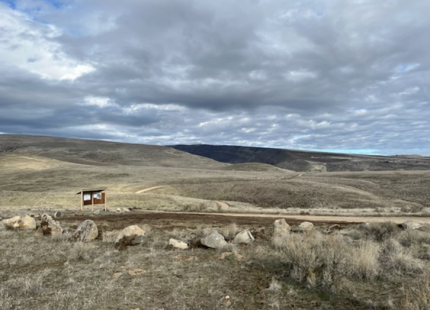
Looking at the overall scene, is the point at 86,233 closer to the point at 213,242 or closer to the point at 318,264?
the point at 213,242

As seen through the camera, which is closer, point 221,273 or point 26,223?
point 221,273

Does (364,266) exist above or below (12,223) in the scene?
above

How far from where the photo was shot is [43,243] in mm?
13125

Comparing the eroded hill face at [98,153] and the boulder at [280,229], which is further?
the eroded hill face at [98,153]

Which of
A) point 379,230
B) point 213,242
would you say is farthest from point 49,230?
point 379,230

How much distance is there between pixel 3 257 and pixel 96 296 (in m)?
5.97

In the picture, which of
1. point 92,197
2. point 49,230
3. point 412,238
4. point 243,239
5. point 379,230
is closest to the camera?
point 412,238

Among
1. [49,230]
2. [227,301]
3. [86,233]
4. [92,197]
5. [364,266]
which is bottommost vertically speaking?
[92,197]

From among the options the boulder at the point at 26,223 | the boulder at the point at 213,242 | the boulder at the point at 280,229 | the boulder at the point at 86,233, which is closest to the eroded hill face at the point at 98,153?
the boulder at the point at 26,223

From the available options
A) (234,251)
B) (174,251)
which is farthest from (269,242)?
(174,251)

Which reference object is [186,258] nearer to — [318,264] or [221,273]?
[221,273]

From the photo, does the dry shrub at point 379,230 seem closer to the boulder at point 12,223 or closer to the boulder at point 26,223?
the boulder at point 26,223

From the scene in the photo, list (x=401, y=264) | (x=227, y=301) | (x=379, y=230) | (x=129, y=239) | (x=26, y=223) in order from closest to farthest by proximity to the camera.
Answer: (x=227, y=301), (x=401, y=264), (x=129, y=239), (x=379, y=230), (x=26, y=223)

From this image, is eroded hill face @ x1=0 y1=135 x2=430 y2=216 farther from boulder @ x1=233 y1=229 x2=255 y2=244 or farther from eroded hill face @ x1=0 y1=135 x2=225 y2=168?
eroded hill face @ x1=0 y1=135 x2=225 y2=168
